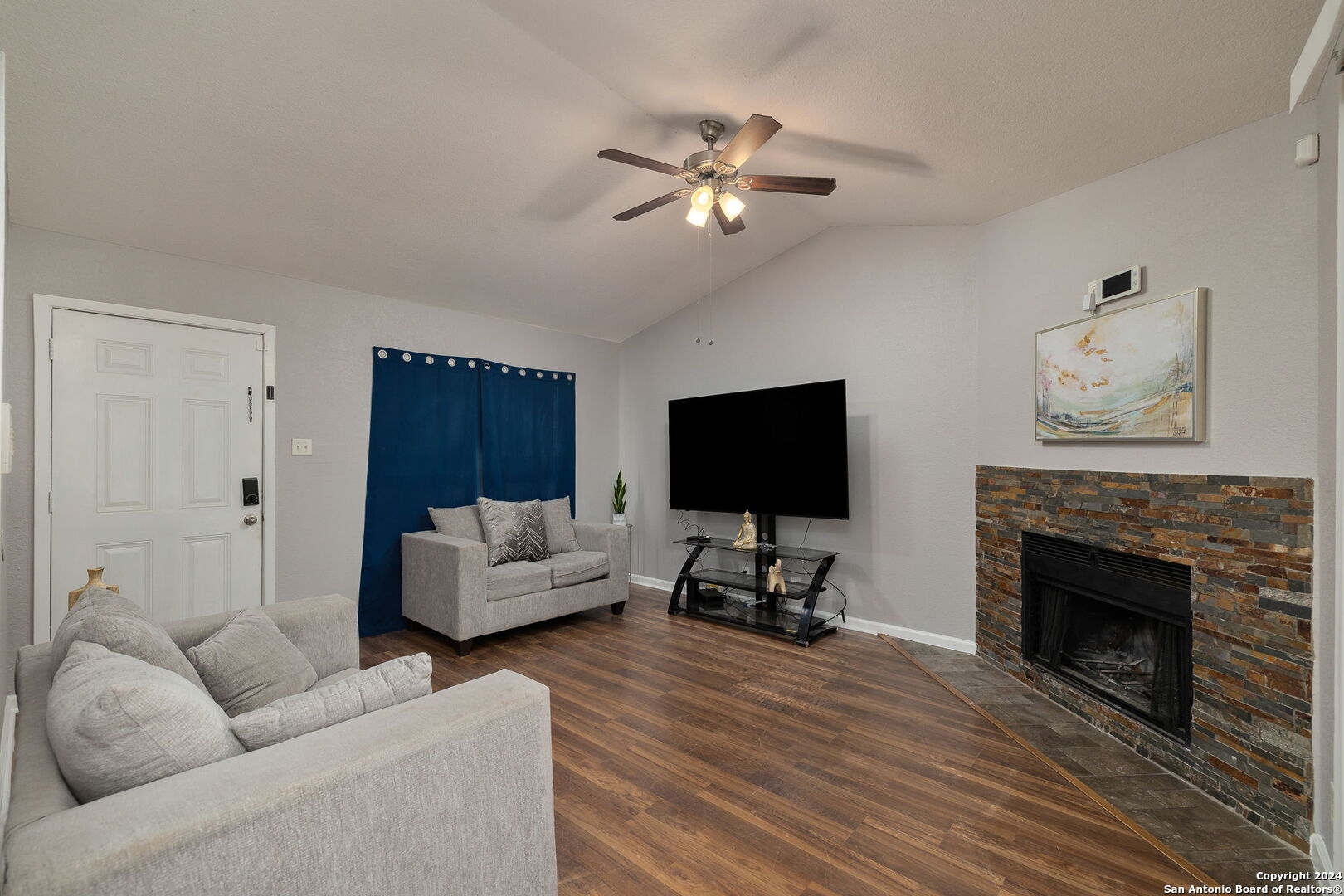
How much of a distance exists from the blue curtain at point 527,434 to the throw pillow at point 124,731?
12.3ft

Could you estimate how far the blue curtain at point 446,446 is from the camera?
167 inches

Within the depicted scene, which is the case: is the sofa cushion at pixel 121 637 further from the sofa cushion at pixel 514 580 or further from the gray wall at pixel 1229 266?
the gray wall at pixel 1229 266

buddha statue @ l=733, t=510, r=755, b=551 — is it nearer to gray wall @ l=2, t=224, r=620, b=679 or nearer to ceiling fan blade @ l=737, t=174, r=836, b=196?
gray wall @ l=2, t=224, r=620, b=679

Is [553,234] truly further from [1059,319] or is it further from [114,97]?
[1059,319]

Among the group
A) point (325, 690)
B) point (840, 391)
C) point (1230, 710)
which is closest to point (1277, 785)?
point (1230, 710)

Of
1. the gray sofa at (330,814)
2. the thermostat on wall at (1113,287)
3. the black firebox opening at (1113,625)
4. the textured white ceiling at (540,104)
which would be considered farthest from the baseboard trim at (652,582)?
the gray sofa at (330,814)

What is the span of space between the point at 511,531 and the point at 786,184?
10.0 ft

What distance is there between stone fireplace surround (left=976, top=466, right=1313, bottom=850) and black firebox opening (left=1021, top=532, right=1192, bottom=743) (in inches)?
3.2

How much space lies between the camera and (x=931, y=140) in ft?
8.98

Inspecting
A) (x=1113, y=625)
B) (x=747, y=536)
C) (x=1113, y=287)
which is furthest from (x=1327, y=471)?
(x=747, y=536)

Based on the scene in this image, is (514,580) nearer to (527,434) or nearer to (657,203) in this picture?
(527,434)

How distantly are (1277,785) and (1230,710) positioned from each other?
238mm

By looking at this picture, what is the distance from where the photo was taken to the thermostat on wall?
8.48 feet

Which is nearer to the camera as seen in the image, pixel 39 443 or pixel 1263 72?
pixel 1263 72
